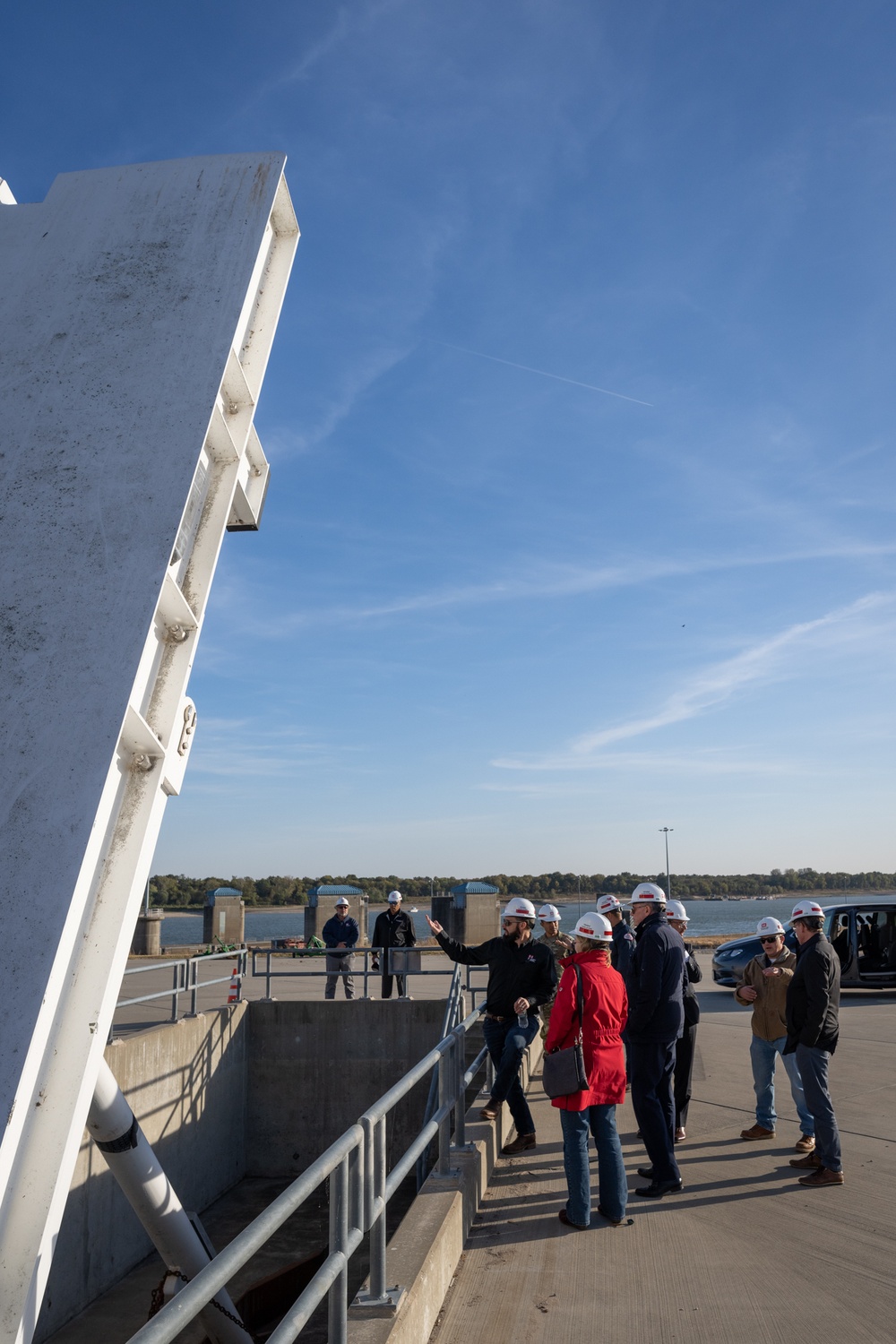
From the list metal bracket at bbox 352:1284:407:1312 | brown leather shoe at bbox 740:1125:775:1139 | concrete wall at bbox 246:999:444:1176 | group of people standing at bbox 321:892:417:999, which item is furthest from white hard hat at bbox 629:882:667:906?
concrete wall at bbox 246:999:444:1176

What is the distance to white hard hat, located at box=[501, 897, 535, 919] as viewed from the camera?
7.02 m

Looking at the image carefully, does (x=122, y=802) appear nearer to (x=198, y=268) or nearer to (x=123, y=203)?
(x=198, y=268)

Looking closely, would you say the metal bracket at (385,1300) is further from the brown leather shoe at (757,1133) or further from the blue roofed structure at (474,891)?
the blue roofed structure at (474,891)

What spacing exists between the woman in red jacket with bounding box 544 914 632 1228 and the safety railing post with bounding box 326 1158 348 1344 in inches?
82.6

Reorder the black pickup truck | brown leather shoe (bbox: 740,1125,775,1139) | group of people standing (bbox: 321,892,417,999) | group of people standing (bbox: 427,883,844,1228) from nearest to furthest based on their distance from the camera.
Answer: group of people standing (bbox: 427,883,844,1228)
brown leather shoe (bbox: 740,1125,775,1139)
group of people standing (bbox: 321,892,417,999)
the black pickup truck

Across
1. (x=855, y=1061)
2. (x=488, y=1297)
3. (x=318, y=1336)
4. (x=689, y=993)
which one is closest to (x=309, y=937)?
(x=318, y=1336)

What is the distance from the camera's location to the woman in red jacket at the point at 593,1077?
16.6 feet

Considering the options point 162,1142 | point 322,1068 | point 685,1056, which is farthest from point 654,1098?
point 322,1068

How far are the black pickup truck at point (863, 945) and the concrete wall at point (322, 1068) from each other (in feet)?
20.0

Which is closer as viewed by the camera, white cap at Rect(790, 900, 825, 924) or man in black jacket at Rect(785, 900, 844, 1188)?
man in black jacket at Rect(785, 900, 844, 1188)

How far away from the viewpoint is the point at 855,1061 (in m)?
10.2

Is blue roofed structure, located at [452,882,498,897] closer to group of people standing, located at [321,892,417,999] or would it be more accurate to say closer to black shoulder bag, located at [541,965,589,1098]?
group of people standing, located at [321,892,417,999]

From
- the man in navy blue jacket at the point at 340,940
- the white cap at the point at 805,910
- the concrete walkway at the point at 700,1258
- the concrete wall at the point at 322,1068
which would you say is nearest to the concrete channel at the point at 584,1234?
the concrete walkway at the point at 700,1258

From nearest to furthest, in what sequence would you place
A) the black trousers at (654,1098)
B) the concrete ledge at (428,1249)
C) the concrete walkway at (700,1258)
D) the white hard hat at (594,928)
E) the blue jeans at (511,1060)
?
the concrete ledge at (428,1249)
the concrete walkway at (700,1258)
the white hard hat at (594,928)
the black trousers at (654,1098)
the blue jeans at (511,1060)
